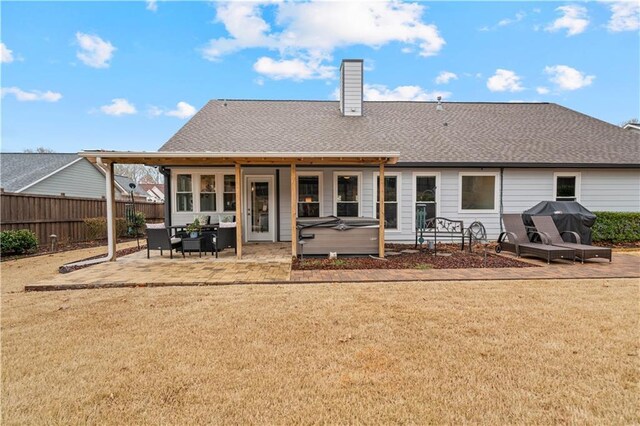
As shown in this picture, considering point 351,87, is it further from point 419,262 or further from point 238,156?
point 419,262

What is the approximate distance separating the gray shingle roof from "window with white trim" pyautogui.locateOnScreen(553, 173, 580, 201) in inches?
910

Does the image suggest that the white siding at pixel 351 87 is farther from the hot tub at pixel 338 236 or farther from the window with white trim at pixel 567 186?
the window with white trim at pixel 567 186

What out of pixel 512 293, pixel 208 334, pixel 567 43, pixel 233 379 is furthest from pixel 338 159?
pixel 567 43

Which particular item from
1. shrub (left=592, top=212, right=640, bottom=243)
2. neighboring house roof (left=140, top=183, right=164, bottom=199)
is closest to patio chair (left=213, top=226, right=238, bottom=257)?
shrub (left=592, top=212, right=640, bottom=243)

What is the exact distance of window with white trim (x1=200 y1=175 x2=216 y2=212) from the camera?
10297 millimetres

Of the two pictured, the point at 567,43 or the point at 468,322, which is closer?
the point at 468,322

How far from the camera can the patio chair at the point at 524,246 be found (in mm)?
6867

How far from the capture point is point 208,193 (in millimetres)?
10320

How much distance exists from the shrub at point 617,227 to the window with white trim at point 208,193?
11633 millimetres

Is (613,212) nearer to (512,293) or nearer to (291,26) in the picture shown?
(512,293)

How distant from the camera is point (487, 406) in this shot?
215 centimetres

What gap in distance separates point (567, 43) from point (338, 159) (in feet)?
39.0

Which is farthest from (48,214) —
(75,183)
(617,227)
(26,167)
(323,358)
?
(617,227)

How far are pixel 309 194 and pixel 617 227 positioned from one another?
9361 millimetres
